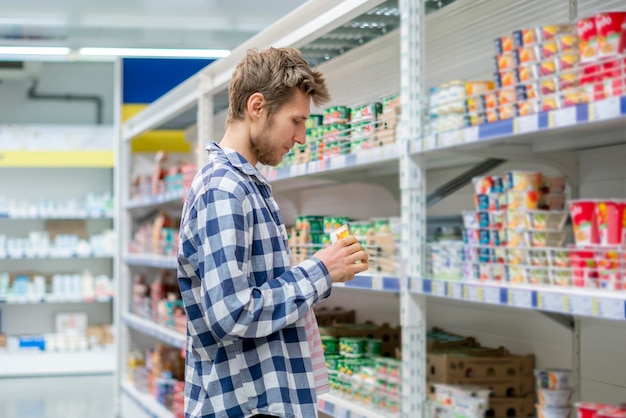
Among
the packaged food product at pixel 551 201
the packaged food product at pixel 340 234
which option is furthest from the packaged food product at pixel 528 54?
the packaged food product at pixel 340 234

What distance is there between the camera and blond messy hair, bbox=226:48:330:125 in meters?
2.21

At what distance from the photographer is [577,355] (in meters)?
3.43

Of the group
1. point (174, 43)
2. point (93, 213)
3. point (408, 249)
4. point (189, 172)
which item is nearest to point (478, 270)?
point (408, 249)

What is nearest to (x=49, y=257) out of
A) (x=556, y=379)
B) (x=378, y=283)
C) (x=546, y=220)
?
(x=378, y=283)

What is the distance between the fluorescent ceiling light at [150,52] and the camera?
9375mm

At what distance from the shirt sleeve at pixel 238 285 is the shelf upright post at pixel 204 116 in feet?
10.5

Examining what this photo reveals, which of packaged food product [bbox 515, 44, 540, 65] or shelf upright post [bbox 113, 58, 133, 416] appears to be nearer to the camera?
packaged food product [bbox 515, 44, 540, 65]

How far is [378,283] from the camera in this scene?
3420 mm

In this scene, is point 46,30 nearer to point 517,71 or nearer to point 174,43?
point 174,43

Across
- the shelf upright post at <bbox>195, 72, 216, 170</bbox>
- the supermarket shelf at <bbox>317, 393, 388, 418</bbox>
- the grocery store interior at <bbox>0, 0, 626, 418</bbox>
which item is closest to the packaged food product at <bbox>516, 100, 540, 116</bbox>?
the grocery store interior at <bbox>0, 0, 626, 418</bbox>

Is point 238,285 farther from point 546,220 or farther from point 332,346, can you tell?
point 332,346

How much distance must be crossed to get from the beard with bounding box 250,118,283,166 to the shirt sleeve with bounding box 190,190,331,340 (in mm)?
196

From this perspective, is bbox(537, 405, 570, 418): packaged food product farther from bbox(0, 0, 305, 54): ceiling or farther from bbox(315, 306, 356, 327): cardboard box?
bbox(0, 0, 305, 54): ceiling

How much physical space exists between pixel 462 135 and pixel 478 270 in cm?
46
